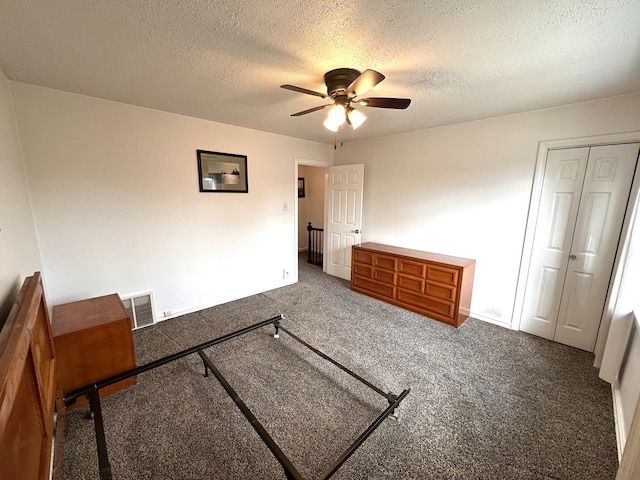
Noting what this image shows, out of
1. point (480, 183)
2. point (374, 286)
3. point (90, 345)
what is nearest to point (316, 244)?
point (374, 286)

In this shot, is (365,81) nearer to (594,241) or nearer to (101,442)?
(101,442)

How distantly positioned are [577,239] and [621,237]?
11.6 inches

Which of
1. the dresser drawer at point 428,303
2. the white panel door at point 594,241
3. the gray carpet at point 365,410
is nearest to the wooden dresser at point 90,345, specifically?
the gray carpet at point 365,410

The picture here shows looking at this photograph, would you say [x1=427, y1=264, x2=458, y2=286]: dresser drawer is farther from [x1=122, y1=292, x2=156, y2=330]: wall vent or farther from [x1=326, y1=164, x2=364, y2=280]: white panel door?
[x1=122, y1=292, x2=156, y2=330]: wall vent

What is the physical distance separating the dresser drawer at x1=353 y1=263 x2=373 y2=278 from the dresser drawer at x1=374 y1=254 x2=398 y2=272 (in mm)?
147

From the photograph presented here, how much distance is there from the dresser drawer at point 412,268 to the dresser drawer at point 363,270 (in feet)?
1.60

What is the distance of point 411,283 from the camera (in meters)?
3.42

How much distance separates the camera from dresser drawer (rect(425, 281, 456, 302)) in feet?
10.0

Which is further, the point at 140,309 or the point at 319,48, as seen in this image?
the point at 140,309

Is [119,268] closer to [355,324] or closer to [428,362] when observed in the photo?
[355,324]

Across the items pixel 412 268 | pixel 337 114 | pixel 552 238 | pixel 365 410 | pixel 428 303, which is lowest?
pixel 365 410

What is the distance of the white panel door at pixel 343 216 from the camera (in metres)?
4.34

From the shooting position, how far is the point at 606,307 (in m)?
2.40

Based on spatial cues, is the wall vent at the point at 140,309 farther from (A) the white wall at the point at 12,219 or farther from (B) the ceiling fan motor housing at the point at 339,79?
(B) the ceiling fan motor housing at the point at 339,79
